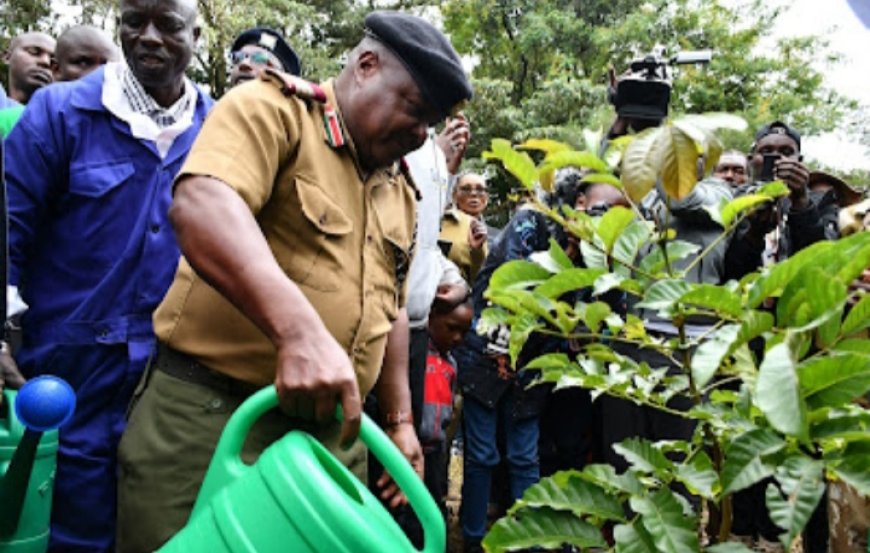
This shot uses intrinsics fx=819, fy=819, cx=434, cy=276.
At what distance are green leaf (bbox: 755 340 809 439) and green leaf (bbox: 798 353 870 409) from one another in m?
0.12

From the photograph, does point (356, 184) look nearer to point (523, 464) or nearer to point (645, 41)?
point (523, 464)

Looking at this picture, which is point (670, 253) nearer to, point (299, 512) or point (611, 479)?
point (611, 479)

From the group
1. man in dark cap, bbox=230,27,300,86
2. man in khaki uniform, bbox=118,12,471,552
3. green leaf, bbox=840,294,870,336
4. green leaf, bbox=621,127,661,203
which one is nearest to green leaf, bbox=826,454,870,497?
green leaf, bbox=840,294,870,336

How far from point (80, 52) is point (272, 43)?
802 mm

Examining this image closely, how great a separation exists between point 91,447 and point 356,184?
→ 961mm

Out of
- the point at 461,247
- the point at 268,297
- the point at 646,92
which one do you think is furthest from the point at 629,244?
the point at 461,247

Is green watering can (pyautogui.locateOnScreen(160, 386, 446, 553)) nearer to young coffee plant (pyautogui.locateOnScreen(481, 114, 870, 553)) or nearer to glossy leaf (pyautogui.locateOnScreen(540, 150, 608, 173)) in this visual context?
young coffee plant (pyautogui.locateOnScreen(481, 114, 870, 553))

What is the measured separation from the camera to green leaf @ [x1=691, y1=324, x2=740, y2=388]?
92 cm

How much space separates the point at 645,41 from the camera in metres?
18.9

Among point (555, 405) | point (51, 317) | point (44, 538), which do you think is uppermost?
point (51, 317)

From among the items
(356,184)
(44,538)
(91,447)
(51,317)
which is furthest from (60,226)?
(356,184)

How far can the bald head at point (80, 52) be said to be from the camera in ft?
10.6

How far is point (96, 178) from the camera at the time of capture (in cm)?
201

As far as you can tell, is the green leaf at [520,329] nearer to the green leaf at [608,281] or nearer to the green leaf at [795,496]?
the green leaf at [608,281]
